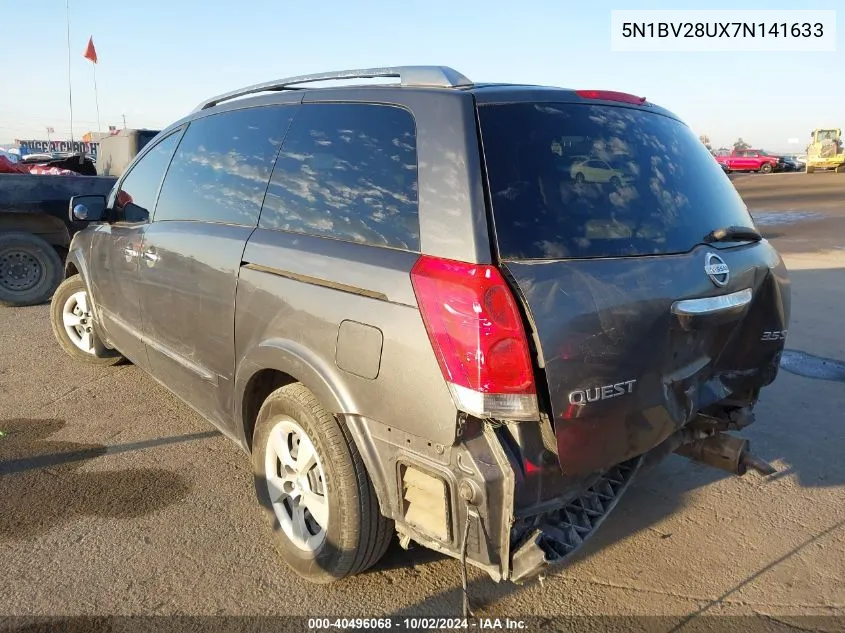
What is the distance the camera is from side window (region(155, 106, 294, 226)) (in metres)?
3.04

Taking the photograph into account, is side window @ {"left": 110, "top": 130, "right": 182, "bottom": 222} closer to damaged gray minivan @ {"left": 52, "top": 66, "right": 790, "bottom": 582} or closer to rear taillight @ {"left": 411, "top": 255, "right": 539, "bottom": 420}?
damaged gray minivan @ {"left": 52, "top": 66, "right": 790, "bottom": 582}

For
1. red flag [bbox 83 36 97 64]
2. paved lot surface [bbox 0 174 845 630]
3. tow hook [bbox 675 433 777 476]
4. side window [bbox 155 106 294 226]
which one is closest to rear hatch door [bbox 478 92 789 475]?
tow hook [bbox 675 433 777 476]

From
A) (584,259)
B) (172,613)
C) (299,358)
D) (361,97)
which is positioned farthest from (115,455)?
(584,259)

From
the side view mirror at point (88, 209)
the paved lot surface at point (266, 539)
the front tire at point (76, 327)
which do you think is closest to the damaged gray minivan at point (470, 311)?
the paved lot surface at point (266, 539)

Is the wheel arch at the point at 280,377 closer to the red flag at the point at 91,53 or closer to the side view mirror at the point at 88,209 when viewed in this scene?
the side view mirror at the point at 88,209

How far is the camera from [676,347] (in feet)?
7.68

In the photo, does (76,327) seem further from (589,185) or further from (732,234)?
(732,234)

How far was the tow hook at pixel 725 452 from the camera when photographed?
2.76 m

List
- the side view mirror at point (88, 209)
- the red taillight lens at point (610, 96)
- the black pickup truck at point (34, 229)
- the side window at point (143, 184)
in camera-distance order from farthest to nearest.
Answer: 1. the black pickup truck at point (34, 229)
2. the side view mirror at point (88, 209)
3. the side window at point (143, 184)
4. the red taillight lens at point (610, 96)

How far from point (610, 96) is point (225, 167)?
1857 mm

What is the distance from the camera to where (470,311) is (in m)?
2.04

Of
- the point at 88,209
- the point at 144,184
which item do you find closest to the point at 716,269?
the point at 144,184

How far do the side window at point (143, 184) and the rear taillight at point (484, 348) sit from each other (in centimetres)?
258

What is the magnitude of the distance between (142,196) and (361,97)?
2088 mm
